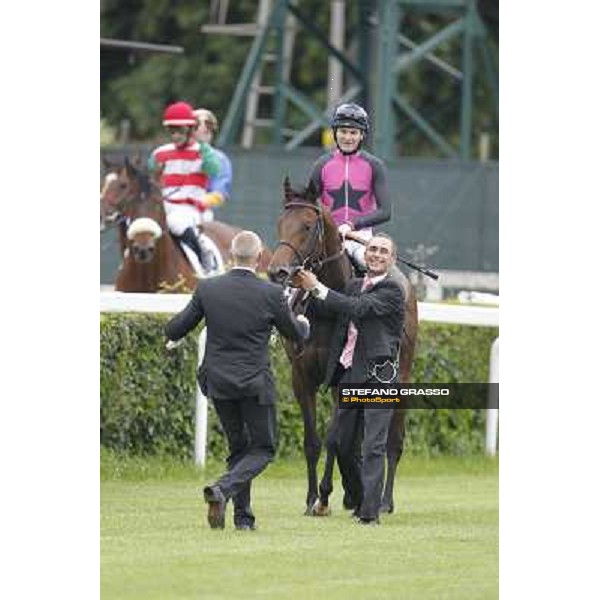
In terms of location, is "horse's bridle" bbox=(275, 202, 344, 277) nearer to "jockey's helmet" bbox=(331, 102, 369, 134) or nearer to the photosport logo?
"jockey's helmet" bbox=(331, 102, 369, 134)

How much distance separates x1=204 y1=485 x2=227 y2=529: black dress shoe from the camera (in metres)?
12.3

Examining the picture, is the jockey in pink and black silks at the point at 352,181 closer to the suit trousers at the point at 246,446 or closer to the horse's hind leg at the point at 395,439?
the horse's hind leg at the point at 395,439

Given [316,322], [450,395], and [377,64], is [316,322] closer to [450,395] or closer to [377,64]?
[450,395]

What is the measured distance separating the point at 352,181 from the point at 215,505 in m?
2.47

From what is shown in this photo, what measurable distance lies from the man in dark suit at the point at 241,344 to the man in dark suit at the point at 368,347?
1.55 feet

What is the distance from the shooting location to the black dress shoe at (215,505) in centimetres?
1234

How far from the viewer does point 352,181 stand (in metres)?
14.2

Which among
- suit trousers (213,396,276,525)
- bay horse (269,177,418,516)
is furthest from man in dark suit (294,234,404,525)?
suit trousers (213,396,276,525)

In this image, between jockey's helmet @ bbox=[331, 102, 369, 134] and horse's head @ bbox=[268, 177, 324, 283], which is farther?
jockey's helmet @ bbox=[331, 102, 369, 134]

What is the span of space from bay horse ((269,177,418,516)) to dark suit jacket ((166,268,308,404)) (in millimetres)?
636
